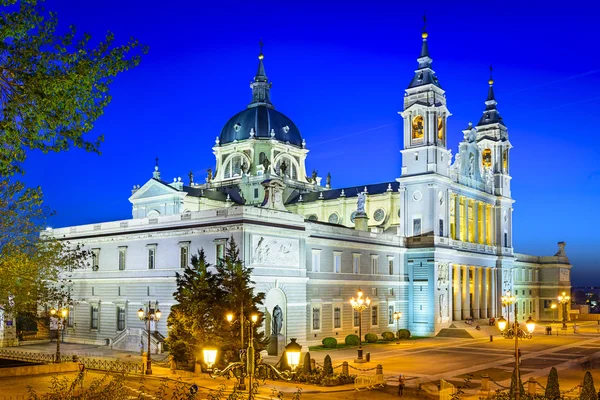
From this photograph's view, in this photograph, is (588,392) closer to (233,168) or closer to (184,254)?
(184,254)

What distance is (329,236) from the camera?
6391 cm

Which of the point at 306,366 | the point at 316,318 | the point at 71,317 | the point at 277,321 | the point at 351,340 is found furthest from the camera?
the point at 71,317

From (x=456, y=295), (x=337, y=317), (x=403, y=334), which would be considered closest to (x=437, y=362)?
(x=337, y=317)

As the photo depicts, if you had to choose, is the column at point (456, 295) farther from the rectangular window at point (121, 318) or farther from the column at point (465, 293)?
the rectangular window at point (121, 318)

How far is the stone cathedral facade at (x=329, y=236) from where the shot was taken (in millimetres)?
55844

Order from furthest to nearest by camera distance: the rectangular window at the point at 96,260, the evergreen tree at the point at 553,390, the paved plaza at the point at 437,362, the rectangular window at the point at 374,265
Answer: the rectangular window at the point at 374,265, the rectangular window at the point at 96,260, the paved plaza at the point at 437,362, the evergreen tree at the point at 553,390

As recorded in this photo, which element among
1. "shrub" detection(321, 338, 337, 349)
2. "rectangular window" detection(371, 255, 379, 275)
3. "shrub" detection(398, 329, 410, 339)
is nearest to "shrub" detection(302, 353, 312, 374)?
"shrub" detection(321, 338, 337, 349)

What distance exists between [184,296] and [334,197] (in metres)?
50.0

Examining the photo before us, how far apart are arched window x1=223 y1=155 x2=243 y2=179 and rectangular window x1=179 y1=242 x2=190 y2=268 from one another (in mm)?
38912

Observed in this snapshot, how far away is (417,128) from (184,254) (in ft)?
119

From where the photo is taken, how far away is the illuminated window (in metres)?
80.5

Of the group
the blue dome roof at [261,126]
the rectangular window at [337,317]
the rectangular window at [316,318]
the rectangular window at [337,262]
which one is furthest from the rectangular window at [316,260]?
the blue dome roof at [261,126]

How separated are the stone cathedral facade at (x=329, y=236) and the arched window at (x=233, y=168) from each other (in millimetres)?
237

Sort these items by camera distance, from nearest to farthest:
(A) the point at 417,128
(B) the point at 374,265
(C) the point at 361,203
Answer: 1. (B) the point at 374,265
2. (A) the point at 417,128
3. (C) the point at 361,203
